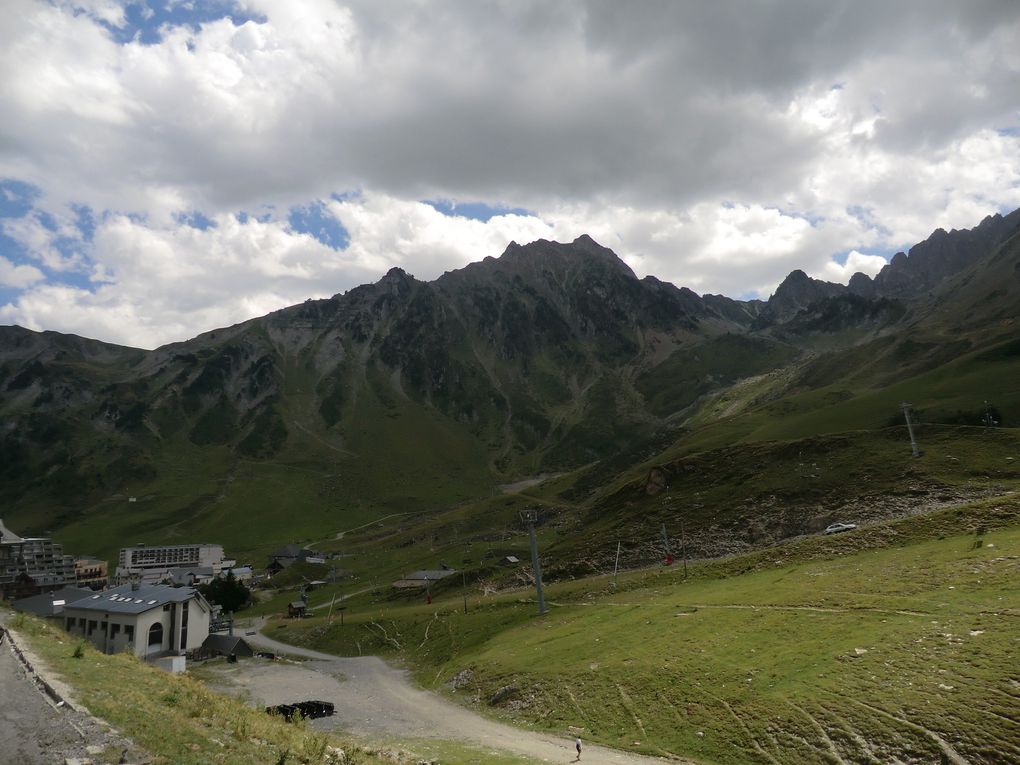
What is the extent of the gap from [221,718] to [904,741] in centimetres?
2841

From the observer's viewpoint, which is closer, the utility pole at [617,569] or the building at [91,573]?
the utility pole at [617,569]

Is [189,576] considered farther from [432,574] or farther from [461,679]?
[461,679]

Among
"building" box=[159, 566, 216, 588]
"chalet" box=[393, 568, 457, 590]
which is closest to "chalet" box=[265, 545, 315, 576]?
"building" box=[159, 566, 216, 588]

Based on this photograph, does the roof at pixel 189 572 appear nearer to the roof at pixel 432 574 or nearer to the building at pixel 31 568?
the building at pixel 31 568

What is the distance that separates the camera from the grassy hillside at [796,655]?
2545cm

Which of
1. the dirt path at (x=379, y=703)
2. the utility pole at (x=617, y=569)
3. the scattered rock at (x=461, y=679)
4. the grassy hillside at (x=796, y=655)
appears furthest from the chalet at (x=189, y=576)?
the scattered rock at (x=461, y=679)

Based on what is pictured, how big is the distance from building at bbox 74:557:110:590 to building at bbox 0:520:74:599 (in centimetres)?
807

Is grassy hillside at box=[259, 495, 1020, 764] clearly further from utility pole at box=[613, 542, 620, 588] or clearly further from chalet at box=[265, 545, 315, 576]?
chalet at box=[265, 545, 315, 576]

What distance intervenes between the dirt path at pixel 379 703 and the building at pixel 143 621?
9216mm

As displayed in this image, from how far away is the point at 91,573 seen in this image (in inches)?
6870

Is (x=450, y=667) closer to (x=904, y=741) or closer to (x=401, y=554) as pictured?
(x=904, y=741)

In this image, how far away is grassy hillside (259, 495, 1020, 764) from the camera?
25453mm

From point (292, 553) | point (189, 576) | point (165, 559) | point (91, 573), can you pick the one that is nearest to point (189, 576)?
point (189, 576)

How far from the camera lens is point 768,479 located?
86.7 meters
